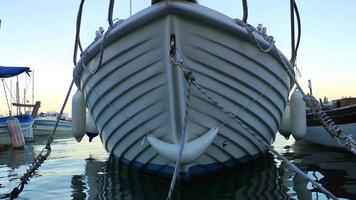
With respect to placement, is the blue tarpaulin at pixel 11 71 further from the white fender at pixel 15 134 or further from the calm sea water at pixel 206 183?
the calm sea water at pixel 206 183

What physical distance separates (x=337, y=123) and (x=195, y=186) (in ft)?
18.1

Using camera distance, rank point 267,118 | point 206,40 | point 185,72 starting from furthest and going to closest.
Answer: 1. point 267,118
2. point 206,40
3. point 185,72

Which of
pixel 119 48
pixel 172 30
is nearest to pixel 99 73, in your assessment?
pixel 119 48

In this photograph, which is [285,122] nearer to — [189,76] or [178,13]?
[189,76]

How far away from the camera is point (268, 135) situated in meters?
Result: 7.16

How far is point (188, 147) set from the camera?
5250 mm

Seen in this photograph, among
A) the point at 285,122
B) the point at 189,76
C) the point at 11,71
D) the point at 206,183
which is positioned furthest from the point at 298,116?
the point at 11,71

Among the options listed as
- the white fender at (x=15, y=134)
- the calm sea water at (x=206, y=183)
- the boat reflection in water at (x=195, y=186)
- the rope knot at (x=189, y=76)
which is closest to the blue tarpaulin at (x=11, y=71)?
the white fender at (x=15, y=134)

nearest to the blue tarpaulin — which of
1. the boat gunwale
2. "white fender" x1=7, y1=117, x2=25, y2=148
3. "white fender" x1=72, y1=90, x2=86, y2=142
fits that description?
"white fender" x1=7, y1=117, x2=25, y2=148

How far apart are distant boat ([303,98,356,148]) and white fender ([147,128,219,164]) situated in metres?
3.79

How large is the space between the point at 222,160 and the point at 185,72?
2.02 metres

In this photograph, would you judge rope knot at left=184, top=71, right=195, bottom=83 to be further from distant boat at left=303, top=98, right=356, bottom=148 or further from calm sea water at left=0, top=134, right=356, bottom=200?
distant boat at left=303, top=98, right=356, bottom=148

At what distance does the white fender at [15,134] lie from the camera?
53.9 feet

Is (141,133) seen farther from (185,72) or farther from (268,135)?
(268,135)
